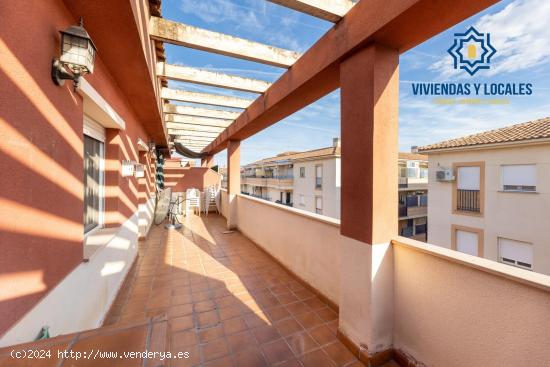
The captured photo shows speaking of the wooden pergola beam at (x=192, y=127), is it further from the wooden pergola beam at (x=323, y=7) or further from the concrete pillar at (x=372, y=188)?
the concrete pillar at (x=372, y=188)

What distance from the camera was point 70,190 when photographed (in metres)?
1.61

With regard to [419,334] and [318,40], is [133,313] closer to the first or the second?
[419,334]

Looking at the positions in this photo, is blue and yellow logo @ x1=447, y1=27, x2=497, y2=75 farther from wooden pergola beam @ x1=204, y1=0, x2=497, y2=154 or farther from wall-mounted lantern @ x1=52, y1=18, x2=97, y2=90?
wall-mounted lantern @ x1=52, y1=18, x2=97, y2=90

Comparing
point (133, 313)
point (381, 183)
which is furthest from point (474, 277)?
point (133, 313)

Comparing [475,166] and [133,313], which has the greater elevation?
[475,166]

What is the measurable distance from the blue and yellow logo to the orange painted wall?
4465 millimetres

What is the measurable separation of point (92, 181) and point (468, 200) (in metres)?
10.3

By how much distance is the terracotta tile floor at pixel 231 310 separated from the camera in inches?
77.3

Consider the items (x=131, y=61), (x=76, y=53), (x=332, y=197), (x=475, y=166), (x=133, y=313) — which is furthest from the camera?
(x=332, y=197)

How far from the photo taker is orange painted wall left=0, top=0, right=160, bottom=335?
0.98m

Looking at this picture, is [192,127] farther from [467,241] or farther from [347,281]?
[467,241]

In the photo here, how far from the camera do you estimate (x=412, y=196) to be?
16.2 m

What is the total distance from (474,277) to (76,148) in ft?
9.81

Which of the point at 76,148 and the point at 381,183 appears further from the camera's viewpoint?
the point at 381,183
